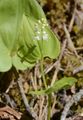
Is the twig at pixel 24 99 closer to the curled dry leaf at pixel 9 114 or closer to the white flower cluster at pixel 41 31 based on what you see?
the curled dry leaf at pixel 9 114

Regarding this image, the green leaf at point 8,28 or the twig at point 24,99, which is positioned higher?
the green leaf at point 8,28

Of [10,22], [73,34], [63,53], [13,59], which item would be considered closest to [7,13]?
[10,22]

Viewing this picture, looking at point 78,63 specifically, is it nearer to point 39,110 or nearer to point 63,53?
point 63,53

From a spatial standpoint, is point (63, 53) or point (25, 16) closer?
point (25, 16)

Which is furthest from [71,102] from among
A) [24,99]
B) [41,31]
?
[41,31]

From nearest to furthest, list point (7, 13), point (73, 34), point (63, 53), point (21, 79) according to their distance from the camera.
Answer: point (7, 13)
point (21, 79)
point (63, 53)
point (73, 34)

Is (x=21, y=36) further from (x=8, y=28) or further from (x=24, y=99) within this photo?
(x=24, y=99)

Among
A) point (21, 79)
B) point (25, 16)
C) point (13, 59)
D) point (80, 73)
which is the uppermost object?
point (25, 16)

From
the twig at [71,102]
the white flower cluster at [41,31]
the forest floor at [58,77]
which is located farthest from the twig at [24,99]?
the white flower cluster at [41,31]
